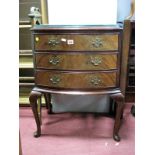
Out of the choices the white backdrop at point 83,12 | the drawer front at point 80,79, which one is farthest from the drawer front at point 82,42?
the white backdrop at point 83,12

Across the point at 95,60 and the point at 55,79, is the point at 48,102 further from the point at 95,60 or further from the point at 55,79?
the point at 95,60

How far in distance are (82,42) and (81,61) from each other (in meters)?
0.14

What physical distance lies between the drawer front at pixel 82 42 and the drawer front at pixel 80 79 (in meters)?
0.19

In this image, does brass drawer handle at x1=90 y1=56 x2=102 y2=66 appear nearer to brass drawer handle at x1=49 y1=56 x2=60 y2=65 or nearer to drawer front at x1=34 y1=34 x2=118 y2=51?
drawer front at x1=34 y1=34 x2=118 y2=51

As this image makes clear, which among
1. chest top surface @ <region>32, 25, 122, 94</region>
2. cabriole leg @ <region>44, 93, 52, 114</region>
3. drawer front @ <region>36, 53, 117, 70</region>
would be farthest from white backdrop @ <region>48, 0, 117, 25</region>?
cabriole leg @ <region>44, 93, 52, 114</region>

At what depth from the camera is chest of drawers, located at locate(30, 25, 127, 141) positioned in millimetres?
1616

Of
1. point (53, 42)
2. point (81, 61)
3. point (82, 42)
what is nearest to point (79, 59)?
point (81, 61)

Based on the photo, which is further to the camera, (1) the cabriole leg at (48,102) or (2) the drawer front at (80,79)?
(1) the cabriole leg at (48,102)

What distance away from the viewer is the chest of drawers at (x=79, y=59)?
1.62 meters

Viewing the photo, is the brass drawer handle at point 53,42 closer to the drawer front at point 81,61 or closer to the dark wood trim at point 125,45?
the drawer front at point 81,61

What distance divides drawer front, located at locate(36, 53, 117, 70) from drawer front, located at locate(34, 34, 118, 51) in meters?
0.05

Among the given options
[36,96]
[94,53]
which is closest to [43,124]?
[36,96]

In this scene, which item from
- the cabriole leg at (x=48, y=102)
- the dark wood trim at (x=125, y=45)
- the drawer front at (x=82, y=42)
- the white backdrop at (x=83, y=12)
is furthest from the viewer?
the cabriole leg at (x=48, y=102)
